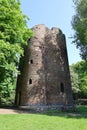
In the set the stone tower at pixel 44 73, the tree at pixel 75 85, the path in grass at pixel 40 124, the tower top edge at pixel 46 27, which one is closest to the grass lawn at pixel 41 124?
the path in grass at pixel 40 124

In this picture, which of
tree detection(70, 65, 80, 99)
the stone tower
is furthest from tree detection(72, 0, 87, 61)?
tree detection(70, 65, 80, 99)

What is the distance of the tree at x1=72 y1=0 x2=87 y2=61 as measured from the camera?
1104 inches

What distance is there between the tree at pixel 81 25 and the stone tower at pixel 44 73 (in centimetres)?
282

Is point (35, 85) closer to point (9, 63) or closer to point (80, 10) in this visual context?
point (9, 63)

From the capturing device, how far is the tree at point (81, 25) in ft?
92.0

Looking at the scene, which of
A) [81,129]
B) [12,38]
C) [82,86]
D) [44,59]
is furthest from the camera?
[82,86]

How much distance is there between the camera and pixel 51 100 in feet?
97.7

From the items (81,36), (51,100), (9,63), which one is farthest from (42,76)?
(81,36)

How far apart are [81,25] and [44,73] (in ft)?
26.0

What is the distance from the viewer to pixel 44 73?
30781 millimetres

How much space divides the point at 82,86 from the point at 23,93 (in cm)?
2389

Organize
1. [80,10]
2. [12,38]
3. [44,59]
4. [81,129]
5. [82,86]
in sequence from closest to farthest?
[81,129]
[12,38]
[80,10]
[44,59]
[82,86]

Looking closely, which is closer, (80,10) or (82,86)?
(80,10)

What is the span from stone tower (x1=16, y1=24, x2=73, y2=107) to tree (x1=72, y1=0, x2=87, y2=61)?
9.25 feet
